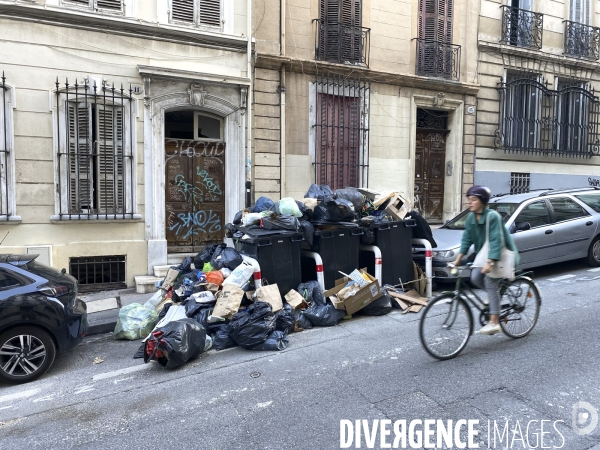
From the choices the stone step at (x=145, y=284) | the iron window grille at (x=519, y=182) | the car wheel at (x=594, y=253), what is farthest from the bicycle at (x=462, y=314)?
the iron window grille at (x=519, y=182)

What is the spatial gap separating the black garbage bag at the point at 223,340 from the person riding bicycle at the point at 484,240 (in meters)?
2.75

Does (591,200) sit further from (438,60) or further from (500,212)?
(438,60)

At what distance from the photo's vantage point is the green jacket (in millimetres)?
4562

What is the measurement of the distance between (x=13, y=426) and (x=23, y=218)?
17.6 ft

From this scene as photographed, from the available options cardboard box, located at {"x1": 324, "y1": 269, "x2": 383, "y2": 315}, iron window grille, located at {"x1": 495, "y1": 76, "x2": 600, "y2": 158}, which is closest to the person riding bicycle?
cardboard box, located at {"x1": 324, "y1": 269, "x2": 383, "y2": 315}

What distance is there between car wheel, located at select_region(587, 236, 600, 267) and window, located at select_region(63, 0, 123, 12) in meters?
10.1

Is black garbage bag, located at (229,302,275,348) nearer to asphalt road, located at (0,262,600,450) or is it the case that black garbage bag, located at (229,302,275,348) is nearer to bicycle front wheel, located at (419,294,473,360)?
asphalt road, located at (0,262,600,450)

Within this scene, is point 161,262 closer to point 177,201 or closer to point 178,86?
point 177,201

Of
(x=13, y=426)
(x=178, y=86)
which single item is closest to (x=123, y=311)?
(x=13, y=426)

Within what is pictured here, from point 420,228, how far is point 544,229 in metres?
2.48

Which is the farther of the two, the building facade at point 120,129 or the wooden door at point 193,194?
the wooden door at point 193,194

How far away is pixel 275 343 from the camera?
17.4 ft

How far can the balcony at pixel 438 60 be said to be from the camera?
472 inches

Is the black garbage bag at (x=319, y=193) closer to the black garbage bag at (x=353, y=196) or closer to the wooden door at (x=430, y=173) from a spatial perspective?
the black garbage bag at (x=353, y=196)
